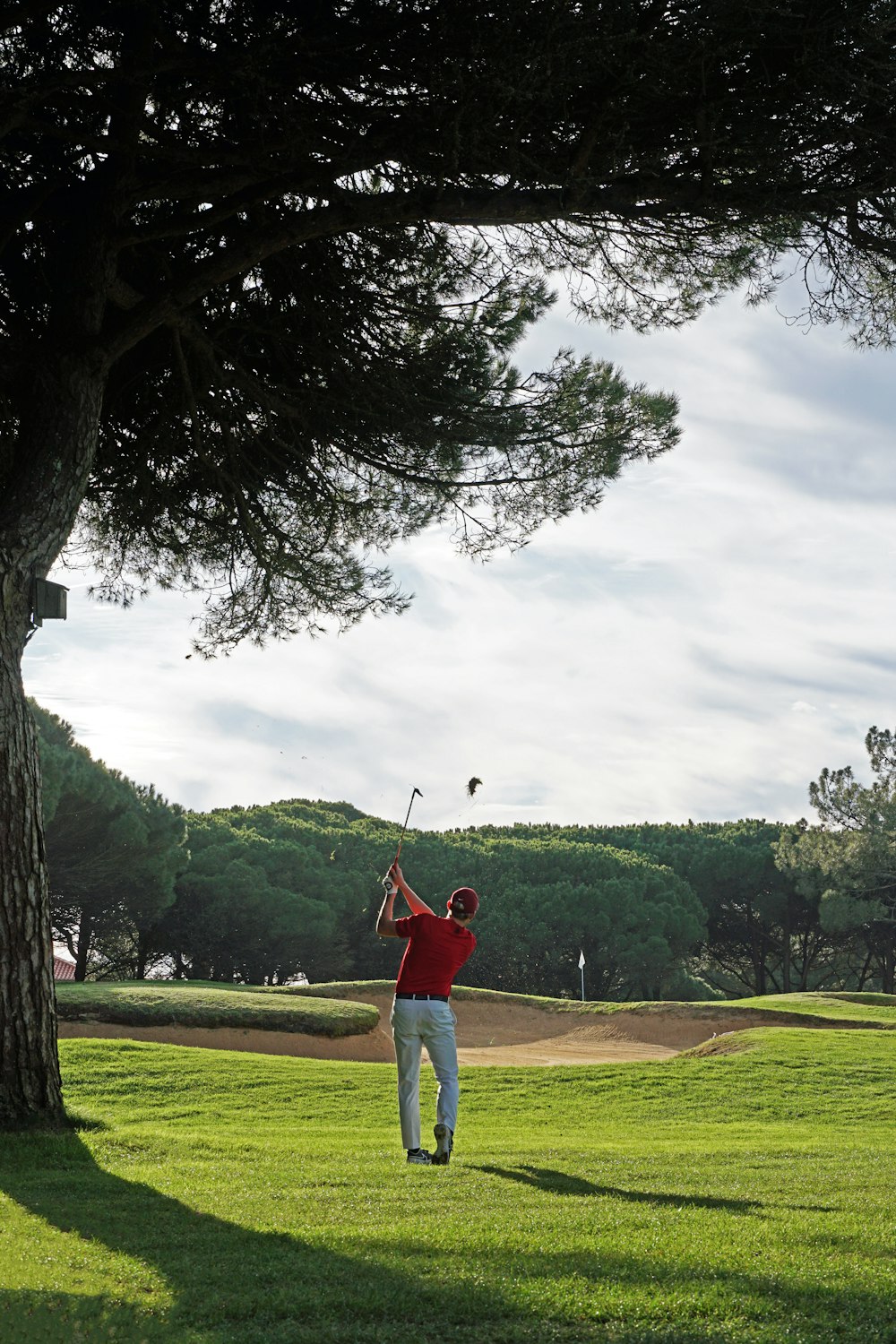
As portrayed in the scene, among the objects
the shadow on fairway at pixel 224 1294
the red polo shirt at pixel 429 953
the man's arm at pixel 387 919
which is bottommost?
the shadow on fairway at pixel 224 1294

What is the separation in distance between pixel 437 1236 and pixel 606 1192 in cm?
175

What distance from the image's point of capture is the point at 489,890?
39594 millimetres

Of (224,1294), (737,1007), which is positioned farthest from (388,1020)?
(224,1294)

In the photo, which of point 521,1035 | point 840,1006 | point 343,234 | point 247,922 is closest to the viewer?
point 343,234

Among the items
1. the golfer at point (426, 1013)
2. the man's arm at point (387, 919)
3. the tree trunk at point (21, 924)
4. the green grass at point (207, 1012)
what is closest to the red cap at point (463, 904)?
the golfer at point (426, 1013)

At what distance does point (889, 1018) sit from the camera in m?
22.6

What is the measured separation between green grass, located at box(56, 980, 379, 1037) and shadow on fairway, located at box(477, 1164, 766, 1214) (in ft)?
37.7

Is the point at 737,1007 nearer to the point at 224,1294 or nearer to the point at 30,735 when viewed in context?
the point at 30,735

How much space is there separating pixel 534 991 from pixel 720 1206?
34.3m

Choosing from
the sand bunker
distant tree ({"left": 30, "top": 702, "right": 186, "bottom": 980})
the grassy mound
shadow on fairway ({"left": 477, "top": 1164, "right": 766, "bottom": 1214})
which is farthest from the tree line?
shadow on fairway ({"left": 477, "top": 1164, "right": 766, "bottom": 1214})

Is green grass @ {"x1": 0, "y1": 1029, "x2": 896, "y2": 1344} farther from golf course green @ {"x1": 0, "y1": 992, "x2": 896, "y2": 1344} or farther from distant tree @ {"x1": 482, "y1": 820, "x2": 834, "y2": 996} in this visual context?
distant tree @ {"x1": 482, "y1": 820, "x2": 834, "y2": 996}

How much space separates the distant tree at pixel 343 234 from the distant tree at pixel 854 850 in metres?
29.5

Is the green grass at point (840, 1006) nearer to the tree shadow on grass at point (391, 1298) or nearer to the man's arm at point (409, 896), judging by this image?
the man's arm at point (409, 896)

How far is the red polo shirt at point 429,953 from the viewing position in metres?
7.41
